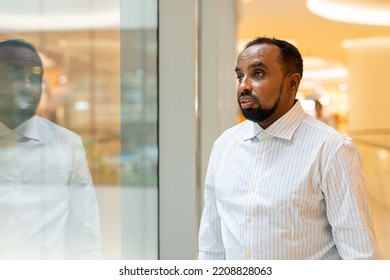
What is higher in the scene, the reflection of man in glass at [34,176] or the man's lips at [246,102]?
the man's lips at [246,102]

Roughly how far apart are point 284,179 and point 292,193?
61 mm

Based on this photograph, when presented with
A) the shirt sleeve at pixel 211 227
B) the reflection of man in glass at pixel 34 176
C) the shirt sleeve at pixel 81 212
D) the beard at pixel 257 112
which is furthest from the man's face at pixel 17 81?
the beard at pixel 257 112

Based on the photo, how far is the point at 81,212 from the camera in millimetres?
2447

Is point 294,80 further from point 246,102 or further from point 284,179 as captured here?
point 284,179

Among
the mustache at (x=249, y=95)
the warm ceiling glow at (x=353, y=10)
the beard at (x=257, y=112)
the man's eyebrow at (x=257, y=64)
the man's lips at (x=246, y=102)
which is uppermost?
the warm ceiling glow at (x=353, y=10)

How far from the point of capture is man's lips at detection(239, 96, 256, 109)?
1920 millimetres

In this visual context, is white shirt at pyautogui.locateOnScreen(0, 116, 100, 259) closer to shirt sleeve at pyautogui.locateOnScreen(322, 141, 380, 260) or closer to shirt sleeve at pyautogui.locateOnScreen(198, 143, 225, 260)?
shirt sleeve at pyautogui.locateOnScreen(198, 143, 225, 260)

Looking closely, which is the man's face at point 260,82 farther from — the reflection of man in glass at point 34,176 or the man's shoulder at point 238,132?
the reflection of man in glass at point 34,176

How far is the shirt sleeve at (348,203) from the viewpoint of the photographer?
1.78 meters

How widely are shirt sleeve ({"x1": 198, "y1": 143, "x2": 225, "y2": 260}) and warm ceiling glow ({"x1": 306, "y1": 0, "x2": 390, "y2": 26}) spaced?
648 cm

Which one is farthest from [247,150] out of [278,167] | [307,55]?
[307,55]

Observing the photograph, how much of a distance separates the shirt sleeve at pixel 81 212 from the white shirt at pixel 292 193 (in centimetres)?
66

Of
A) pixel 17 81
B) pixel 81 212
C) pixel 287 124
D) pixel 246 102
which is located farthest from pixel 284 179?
pixel 17 81
